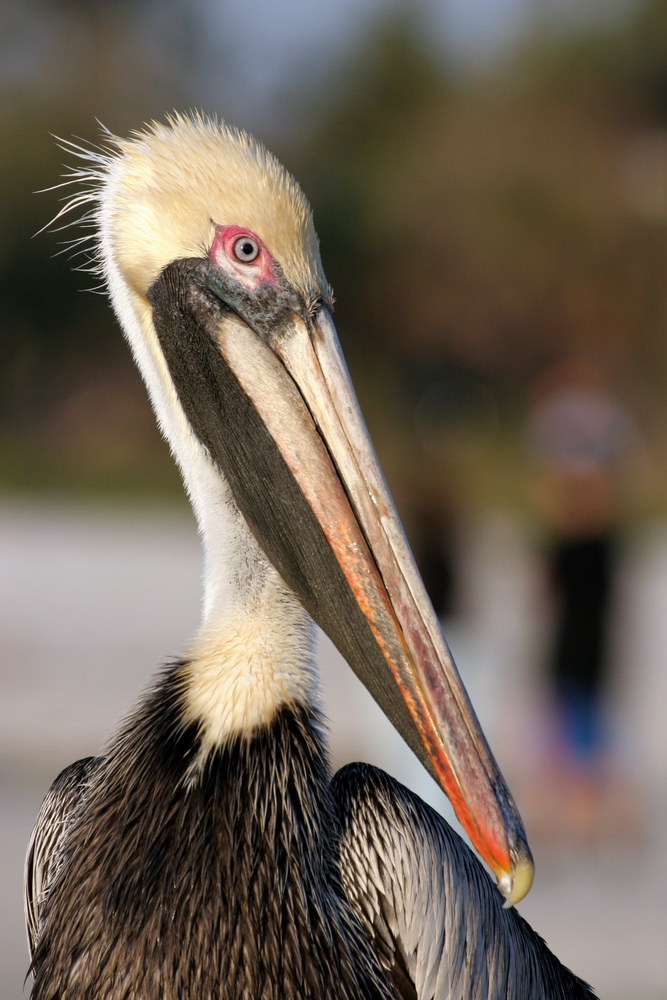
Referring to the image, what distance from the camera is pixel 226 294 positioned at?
2.47m

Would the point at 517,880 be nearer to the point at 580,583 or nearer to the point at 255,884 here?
the point at 255,884

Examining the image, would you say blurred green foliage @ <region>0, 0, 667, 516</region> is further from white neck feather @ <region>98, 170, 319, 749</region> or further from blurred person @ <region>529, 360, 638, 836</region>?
white neck feather @ <region>98, 170, 319, 749</region>

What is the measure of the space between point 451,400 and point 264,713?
91.7 feet

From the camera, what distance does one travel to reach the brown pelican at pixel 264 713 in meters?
2.24

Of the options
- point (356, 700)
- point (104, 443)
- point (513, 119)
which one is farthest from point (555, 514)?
point (513, 119)

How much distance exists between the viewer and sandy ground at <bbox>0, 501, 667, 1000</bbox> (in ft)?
17.2

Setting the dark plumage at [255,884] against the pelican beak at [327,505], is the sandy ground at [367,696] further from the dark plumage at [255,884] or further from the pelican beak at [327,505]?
the pelican beak at [327,505]

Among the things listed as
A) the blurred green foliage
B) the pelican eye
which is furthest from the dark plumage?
the blurred green foliage

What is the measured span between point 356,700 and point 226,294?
6442mm

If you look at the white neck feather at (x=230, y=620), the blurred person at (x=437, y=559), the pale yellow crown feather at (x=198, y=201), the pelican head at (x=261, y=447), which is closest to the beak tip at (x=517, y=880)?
the pelican head at (x=261, y=447)

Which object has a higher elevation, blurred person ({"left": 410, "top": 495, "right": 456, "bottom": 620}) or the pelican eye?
the pelican eye

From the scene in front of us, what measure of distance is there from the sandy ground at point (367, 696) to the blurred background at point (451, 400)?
0.03 m

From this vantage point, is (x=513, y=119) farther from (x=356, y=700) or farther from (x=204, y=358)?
(x=204, y=358)

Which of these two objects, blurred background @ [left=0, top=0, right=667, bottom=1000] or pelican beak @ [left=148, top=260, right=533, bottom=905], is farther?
blurred background @ [left=0, top=0, right=667, bottom=1000]
